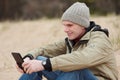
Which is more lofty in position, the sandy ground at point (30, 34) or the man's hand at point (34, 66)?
the man's hand at point (34, 66)

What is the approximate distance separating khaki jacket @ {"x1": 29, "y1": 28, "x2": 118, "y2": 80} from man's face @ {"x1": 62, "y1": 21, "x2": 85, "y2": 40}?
0.08 meters

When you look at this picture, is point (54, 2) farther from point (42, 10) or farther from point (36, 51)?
point (36, 51)

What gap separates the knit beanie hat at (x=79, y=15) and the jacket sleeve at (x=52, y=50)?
48 centimetres

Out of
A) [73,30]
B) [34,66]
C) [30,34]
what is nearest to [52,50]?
[73,30]

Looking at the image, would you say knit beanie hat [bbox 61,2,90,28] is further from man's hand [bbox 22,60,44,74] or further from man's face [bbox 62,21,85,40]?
man's hand [bbox 22,60,44,74]

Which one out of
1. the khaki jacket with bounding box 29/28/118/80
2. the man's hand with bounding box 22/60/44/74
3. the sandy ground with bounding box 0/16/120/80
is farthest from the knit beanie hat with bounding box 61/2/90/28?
the sandy ground with bounding box 0/16/120/80

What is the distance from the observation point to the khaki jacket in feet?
15.2

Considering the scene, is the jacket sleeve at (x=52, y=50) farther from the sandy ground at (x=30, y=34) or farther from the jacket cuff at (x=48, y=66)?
the sandy ground at (x=30, y=34)

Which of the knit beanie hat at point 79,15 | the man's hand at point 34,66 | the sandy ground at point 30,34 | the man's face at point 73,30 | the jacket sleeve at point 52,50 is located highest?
the knit beanie hat at point 79,15

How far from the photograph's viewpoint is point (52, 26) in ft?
45.8

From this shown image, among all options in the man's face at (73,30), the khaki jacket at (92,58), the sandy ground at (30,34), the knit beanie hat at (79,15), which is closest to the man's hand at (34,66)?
the khaki jacket at (92,58)

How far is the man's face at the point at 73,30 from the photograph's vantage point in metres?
4.92

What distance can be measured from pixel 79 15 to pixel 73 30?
0.19 meters

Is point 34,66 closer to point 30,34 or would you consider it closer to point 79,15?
point 79,15
